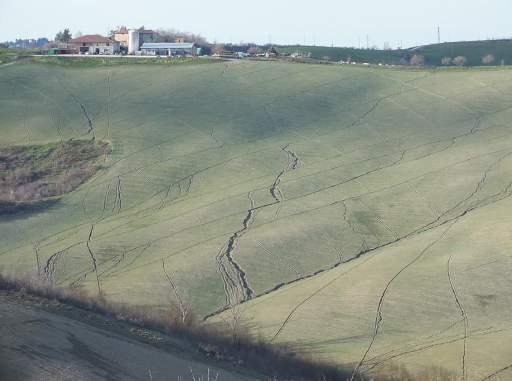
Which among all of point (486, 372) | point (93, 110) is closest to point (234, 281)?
point (486, 372)

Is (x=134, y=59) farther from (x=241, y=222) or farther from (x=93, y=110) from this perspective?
(x=241, y=222)

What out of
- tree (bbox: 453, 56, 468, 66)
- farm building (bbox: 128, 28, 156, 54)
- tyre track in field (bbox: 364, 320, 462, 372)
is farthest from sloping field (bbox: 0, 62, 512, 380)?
tree (bbox: 453, 56, 468, 66)

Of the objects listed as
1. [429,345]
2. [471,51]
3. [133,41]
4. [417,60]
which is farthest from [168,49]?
[429,345]

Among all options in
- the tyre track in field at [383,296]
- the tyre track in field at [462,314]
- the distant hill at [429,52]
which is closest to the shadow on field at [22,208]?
the tyre track in field at [383,296]

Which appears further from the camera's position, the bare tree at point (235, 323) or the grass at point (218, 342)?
the bare tree at point (235, 323)

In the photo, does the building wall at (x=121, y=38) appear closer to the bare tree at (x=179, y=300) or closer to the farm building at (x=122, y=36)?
the farm building at (x=122, y=36)

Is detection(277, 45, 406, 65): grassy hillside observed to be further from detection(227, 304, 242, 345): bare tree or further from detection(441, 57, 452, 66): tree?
detection(227, 304, 242, 345): bare tree
